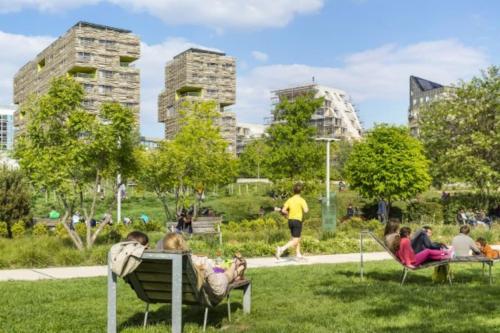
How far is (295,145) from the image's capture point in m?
32.5

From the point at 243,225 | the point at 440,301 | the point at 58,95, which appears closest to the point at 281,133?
the point at 243,225

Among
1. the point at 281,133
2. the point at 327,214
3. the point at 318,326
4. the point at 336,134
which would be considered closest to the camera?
the point at 318,326

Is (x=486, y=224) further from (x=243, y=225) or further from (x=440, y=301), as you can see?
(x=440, y=301)

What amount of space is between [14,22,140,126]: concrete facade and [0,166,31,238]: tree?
65.5 m

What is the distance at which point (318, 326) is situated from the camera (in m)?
6.29

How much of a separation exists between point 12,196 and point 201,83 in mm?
87692

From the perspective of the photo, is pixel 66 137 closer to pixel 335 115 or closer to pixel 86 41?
pixel 86 41

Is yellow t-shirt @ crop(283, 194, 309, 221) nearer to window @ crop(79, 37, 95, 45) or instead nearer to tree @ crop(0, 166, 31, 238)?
tree @ crop(0, 166, 31, 238)

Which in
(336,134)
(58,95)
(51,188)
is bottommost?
(51,188)

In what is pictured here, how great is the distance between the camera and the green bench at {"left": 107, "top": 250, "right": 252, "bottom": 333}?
5.59 m

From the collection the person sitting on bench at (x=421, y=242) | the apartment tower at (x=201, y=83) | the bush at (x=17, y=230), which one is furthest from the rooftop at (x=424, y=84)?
the person sitting on bench at (x=421, y=242)

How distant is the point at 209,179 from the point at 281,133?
354 inches

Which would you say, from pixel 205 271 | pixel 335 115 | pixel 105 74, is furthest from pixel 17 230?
pixel 335 115

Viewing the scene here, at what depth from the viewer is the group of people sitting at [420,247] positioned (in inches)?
348
